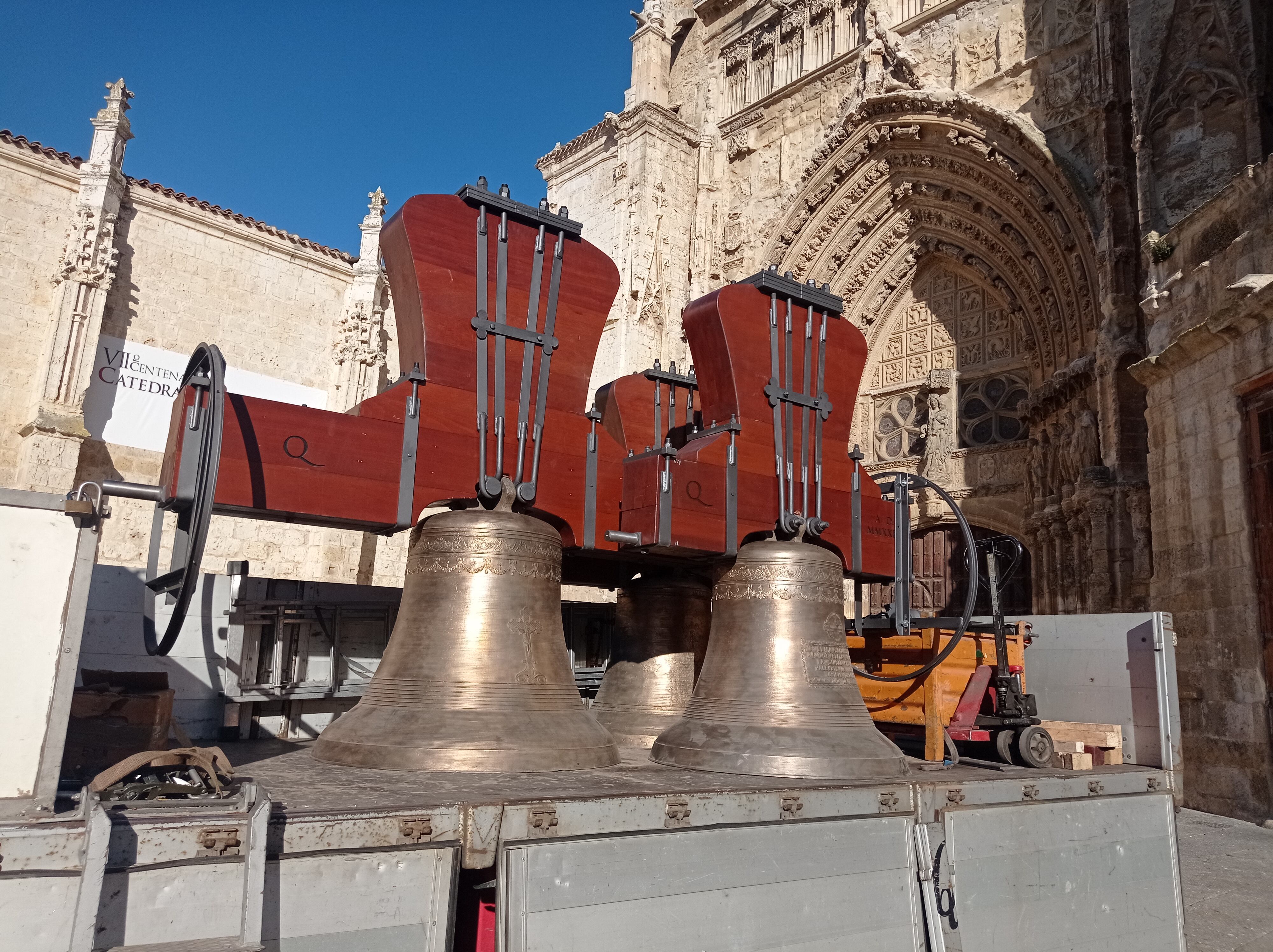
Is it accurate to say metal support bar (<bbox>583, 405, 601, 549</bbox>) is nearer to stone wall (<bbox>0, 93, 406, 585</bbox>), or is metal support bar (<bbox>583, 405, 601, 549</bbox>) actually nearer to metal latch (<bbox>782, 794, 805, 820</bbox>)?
metal latch (<bbox>782, 794, 805, 820</bbox>)

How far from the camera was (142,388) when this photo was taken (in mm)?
15148

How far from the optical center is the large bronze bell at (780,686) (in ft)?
13.5

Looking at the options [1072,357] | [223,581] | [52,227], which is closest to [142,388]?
[52,227]

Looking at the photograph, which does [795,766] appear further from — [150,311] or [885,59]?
[150,311]

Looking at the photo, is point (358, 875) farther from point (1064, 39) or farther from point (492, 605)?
point (1064, 39)

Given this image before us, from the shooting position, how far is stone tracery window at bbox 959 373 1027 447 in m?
14.1

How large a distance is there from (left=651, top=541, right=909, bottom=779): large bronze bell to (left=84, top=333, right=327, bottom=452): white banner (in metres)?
11.9

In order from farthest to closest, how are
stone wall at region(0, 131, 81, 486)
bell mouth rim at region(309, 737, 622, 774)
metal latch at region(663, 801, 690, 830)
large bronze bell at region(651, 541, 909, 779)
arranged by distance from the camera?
stone wall at region(0, 131, 81, 486) → large bronze bell at region(651, 541, 909, 779) → bell mouth rim at region(309, 737, 622, 774) → metal latch at region(663, 801, 690, 830)

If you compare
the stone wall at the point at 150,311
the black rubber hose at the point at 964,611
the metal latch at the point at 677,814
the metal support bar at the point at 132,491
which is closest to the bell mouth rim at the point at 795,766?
the black rubber hose at the point at 964,611

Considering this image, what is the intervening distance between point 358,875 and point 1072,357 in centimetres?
1212

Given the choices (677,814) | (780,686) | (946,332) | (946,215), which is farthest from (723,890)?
(946,215)

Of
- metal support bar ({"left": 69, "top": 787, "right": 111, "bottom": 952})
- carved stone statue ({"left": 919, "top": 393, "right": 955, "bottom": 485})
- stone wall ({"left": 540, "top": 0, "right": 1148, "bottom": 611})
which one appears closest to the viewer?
metal support bar ({"left": 69, "top": 787, "right": 111, "bottom": 952})

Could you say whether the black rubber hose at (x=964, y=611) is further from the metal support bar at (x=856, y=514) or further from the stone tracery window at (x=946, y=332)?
the stone tracery window at (x=946, y=332)

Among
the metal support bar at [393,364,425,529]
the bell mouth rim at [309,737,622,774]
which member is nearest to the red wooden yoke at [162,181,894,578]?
the metal support bar at [393,364,425,529]
